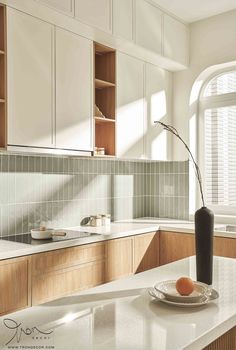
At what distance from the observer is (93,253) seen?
292 centimetres

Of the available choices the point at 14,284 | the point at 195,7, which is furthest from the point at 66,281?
the point at 195,7

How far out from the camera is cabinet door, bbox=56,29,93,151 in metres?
2.88

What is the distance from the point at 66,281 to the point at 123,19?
215 centimetres

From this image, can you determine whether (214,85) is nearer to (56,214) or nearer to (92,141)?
(92,141)

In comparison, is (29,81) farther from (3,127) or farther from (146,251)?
(146,251)

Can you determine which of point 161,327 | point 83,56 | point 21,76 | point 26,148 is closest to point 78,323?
point 161,327

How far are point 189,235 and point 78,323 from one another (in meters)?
2.34

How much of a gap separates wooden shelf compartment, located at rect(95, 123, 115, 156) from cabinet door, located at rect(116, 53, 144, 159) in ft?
0.15

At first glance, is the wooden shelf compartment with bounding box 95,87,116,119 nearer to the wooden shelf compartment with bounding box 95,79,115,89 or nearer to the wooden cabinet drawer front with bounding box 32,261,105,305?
the wooden shelf compartment with bounding box 95,79,115,89

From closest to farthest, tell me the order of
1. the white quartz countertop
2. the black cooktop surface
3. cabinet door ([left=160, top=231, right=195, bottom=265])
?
the white quartz countertop < the black cooktop surface < cabinet door ([left=160, top=231, right=195, bottom=265])

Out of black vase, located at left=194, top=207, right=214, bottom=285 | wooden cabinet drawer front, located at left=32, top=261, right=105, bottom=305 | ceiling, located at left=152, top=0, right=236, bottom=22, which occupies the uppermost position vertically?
ceiling, located at left=152, top=0, right=236, bottom=22

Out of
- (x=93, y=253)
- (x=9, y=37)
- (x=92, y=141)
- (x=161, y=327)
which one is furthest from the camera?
(x=92, y=141)

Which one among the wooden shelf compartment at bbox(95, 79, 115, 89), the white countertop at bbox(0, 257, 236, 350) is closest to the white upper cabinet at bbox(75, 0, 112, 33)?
the wooden shelf compartment at bbox(95, 79, 115, 89)

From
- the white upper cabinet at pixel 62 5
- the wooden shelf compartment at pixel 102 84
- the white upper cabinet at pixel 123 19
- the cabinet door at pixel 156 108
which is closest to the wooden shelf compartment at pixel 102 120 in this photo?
the wooden shelf compartment at pixel 102 84
